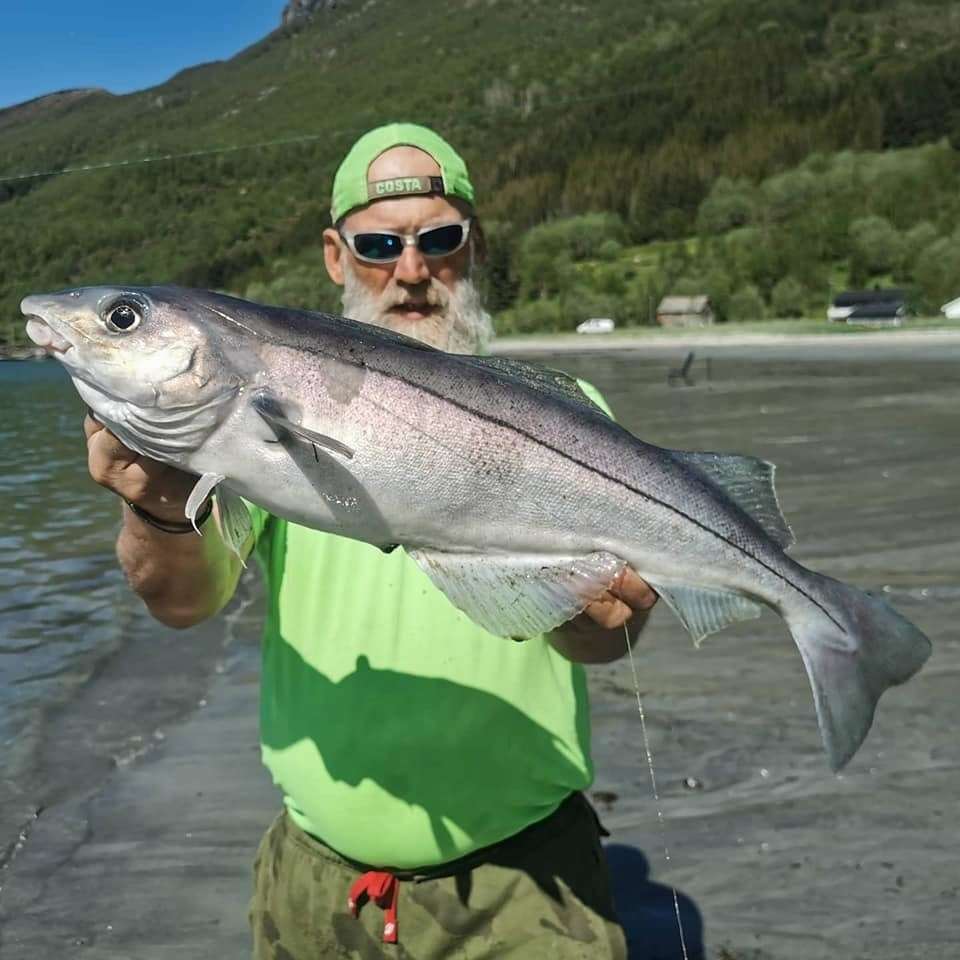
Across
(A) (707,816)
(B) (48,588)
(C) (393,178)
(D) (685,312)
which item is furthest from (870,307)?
(C) (393,178)

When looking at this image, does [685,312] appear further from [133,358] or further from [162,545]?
[133,358]

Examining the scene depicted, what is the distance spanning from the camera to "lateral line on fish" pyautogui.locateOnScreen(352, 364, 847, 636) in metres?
Result: 2.49

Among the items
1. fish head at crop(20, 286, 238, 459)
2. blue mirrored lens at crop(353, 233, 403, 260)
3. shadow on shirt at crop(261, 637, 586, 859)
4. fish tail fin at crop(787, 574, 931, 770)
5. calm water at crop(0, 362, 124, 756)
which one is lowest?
calm water at crop(0, 362, 124, 756)

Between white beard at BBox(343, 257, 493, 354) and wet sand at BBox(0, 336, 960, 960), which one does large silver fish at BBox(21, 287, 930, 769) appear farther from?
wet sand at BBox(0, 336, 960, 960)

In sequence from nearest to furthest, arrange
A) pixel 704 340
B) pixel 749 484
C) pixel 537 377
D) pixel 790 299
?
pixel 537 377 → pixel 749 484 → pixel 704 340 → pixel 790 299

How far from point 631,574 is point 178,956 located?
11.2 ft

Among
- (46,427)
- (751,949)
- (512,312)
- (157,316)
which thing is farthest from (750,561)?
(512,312)

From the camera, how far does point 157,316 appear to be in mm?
2412

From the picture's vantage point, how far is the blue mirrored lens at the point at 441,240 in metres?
3.55

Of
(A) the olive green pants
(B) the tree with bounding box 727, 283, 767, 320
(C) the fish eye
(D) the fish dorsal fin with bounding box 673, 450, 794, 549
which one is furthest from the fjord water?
(B) the tree with bounding box 727, 283, 767, 320

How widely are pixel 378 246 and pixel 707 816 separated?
367 cm

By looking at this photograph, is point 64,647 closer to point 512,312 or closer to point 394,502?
point 394,502

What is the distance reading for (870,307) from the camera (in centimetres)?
9081

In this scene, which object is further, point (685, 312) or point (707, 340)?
point (685, 312)
